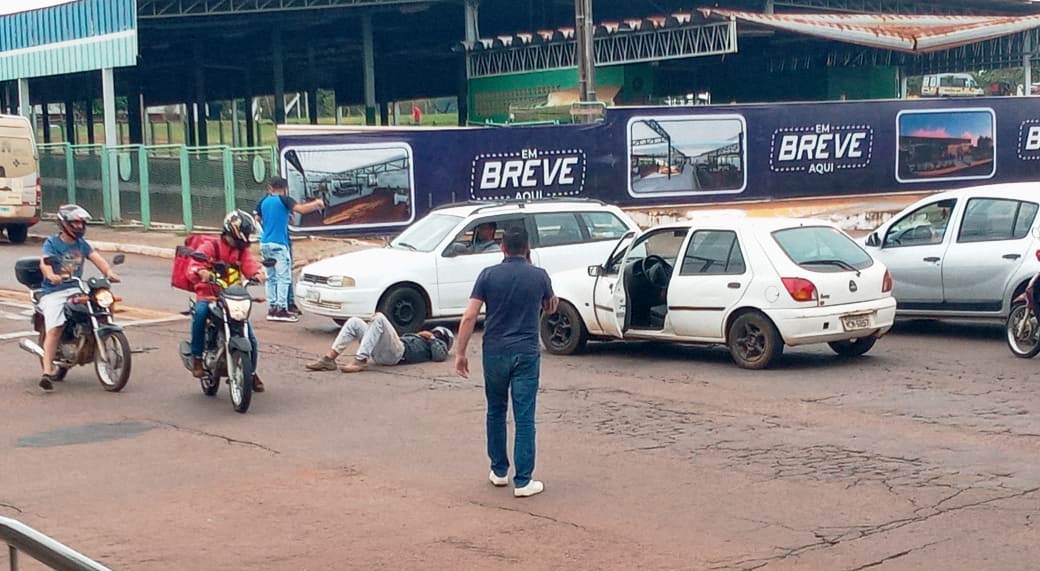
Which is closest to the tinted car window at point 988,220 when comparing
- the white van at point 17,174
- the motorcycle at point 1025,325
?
the motorcycle at point 1025,325

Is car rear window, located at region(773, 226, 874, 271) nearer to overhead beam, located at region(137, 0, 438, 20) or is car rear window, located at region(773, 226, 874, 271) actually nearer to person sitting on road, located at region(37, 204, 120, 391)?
person sitting on road, located at region(37, 204, 120, 391)

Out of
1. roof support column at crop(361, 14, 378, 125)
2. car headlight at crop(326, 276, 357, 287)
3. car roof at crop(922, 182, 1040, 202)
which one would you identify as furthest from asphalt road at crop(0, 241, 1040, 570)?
roof support column at crop(361, 14, 378, 125)

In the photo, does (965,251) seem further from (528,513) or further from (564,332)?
(528,513)

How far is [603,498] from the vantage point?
26.9 feet

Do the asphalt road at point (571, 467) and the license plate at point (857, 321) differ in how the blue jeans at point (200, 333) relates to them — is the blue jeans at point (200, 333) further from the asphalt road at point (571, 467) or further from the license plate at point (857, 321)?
the license plate at point (857, 321)

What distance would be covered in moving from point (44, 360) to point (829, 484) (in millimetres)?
7455

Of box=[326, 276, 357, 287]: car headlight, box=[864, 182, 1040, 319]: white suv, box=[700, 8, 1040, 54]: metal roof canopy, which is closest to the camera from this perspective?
box=[864, 182, 1040, 319]: white suv

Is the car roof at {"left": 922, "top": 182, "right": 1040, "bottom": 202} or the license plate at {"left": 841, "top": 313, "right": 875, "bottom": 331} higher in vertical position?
the car roof at {"left": 922, "top": 182, "right": 1040, "bottom": 202}

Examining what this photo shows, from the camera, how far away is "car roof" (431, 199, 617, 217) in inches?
644

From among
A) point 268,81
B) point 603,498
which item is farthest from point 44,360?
point 268,81

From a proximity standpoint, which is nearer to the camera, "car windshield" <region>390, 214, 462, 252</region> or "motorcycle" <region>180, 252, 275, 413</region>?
"motorcycle" <region>180, 252, 275, 413</region>

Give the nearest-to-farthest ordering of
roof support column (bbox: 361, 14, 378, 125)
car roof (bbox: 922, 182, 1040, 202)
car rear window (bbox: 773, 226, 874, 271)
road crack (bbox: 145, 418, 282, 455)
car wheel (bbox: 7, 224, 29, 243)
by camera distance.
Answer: road crack (bbox: 145, 418, 282, 455)
car rear window (bbox: 773, 226, 874, 271)
car roof (bbox: 922, 182, 1040, 202)
car wheel (bbox: 7, 224, 29, 243)
roof support column (bbox: 361, 14, 378, 125)

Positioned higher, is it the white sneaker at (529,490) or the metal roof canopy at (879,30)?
the metal roof canopy at (879,30)

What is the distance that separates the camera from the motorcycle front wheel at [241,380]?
11.2m
